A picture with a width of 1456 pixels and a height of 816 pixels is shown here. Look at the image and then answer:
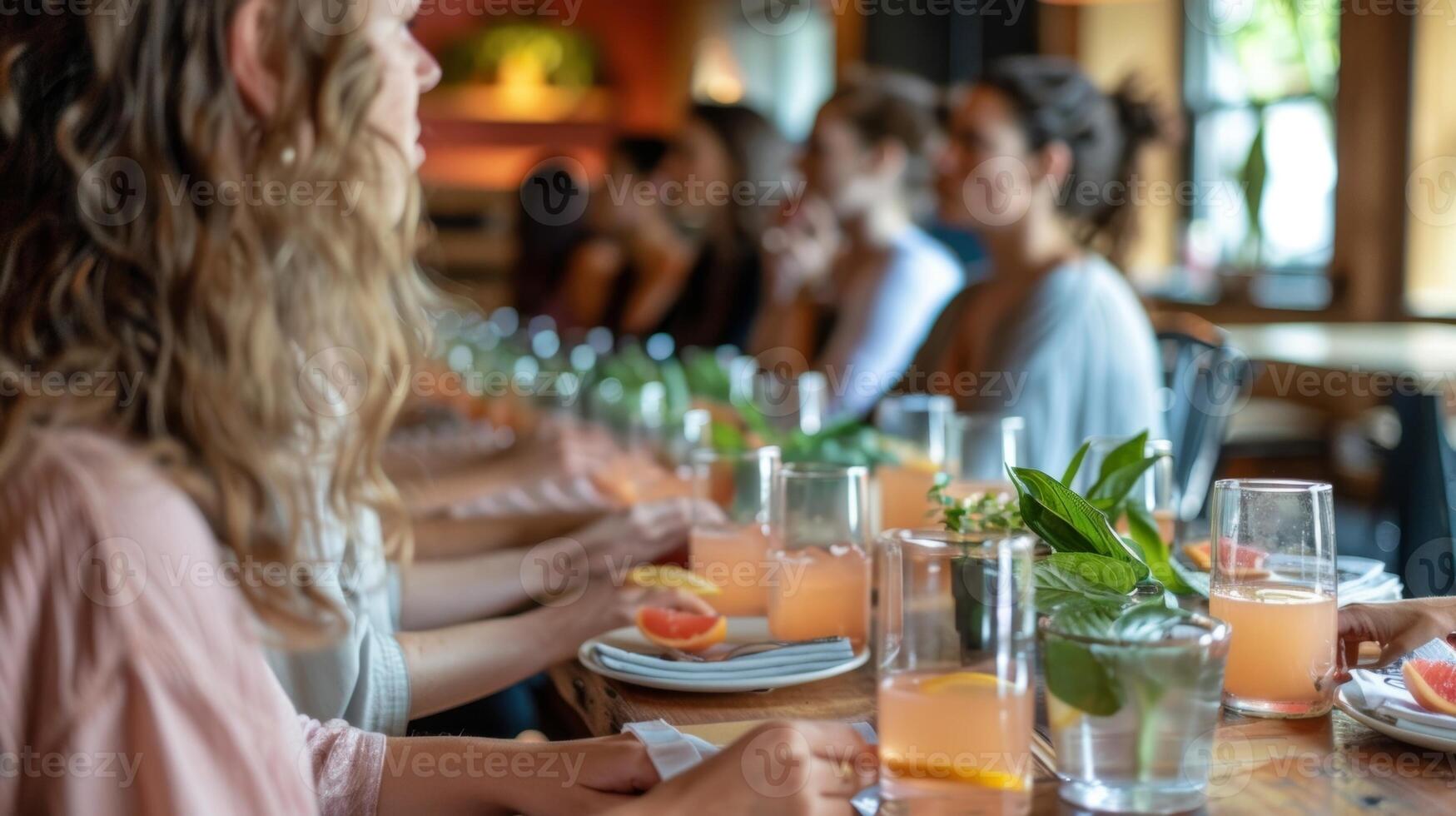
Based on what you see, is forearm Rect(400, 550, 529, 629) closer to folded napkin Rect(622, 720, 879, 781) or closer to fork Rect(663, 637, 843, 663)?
A: fork Rect(663, 637, 843, 663)

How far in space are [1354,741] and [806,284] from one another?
349 centimetres

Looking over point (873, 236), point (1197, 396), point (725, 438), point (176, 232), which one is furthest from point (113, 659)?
point (873, 236)

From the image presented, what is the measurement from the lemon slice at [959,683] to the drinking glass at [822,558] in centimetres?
40

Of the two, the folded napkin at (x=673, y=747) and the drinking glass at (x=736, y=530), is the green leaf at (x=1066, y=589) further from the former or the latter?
the drinking glass at (x=736, y=530)

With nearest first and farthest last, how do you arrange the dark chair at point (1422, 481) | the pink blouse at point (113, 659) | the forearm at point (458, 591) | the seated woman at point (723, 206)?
the pink blouse at point (113, 659) < the forearm at point (458, 591) < the dark chair at point (1422, 481) < the seated woman at point (723, 206)

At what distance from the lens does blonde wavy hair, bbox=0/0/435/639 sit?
92 centimetres

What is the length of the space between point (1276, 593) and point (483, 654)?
2.55 ft

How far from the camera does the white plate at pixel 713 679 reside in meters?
1.15

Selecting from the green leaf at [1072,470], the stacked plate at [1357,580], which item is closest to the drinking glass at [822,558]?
the green leaf at [1072,470]

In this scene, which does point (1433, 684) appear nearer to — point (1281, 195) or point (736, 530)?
point (736, 530)

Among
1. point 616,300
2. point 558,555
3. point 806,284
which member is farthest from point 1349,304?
point 558,555

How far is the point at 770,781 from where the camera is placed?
0.89m

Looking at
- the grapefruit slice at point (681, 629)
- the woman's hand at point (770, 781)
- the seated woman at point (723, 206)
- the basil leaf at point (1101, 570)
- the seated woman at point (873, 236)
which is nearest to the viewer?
the woman's hand at point (770, 781)

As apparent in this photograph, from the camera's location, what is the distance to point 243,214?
0.95 metres
